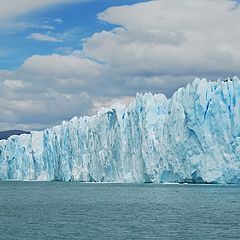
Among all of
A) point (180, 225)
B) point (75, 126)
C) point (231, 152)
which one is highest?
point (75, 126)

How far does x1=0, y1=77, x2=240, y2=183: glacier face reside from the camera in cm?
4919

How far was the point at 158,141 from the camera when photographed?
5331 cm

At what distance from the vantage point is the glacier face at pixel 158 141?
49.2 metres

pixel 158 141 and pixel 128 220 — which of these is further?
pixel 158 141

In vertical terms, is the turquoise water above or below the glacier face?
below

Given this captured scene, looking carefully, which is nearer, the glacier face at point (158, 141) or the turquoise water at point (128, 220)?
the turquoise water at point (128, 220)

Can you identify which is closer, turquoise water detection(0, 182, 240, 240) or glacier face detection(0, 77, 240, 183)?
turquoise water detection(0, 182, 240, 240)

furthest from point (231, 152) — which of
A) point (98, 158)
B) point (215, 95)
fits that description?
point (98, 158)

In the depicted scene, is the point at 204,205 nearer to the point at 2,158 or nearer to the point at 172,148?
the point at 172,148

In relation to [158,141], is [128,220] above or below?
below

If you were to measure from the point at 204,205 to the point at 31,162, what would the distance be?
38.6 meters

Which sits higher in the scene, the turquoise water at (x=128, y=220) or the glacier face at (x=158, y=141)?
the glacier face at (x=158, y=141)

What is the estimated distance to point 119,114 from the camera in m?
58.8

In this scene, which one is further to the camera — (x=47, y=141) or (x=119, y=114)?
(x=47, y=141)
